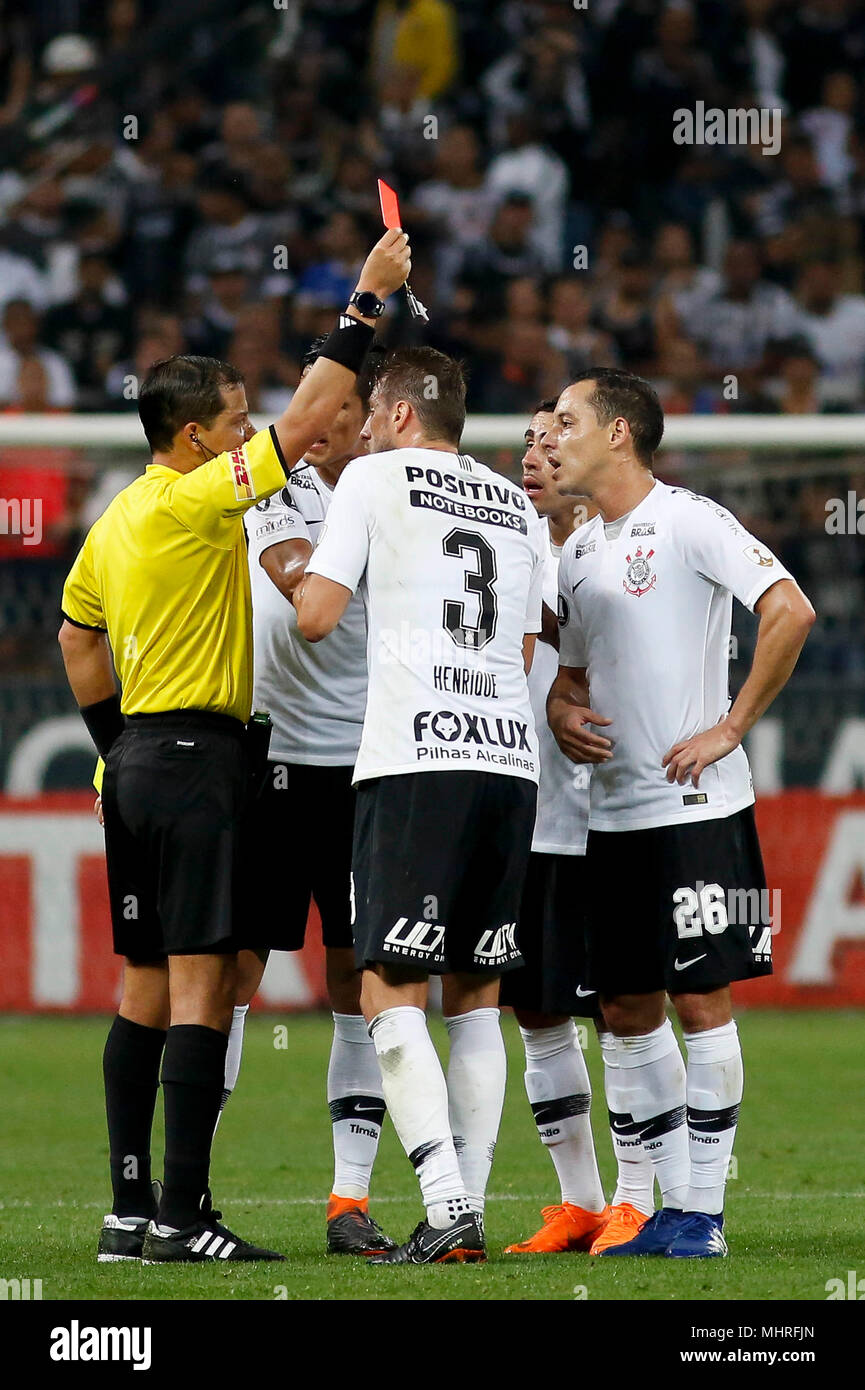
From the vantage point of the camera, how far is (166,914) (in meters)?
4.42

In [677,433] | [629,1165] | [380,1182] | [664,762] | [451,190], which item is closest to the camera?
[664,762]

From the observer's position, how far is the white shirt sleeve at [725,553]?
4.34 metres

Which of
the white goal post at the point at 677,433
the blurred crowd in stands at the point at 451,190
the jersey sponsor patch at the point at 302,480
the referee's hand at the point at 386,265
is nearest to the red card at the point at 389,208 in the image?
the referee's hand at the point at 386,265

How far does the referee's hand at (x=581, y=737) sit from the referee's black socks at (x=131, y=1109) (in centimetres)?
123

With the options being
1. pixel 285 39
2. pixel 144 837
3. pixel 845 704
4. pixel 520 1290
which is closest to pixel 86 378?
pixel 285 39

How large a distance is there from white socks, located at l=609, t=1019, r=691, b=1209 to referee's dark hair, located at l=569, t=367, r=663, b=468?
1460 millimetres

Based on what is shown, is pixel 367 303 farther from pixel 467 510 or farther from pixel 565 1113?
pixel 565 1113

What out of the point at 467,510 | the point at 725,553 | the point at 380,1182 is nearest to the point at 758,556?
the point at 725,553

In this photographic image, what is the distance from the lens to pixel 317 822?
16.5ft

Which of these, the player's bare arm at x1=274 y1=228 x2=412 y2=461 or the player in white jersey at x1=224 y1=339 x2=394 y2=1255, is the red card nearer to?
the player's bare arm at x1=274 y1=228 x2=412 y2=461

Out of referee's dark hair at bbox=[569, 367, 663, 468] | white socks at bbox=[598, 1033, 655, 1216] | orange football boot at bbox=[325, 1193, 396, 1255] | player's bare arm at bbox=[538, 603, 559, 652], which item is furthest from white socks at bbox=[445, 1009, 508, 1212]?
referee's dark hair at bbox=[569, 367, 663, 468]

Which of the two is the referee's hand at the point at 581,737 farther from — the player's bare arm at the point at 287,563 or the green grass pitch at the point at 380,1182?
the green grass pitch at the point at 380,1182

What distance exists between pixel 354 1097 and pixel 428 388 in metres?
1.91

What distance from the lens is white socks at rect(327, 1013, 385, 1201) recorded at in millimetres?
4953
